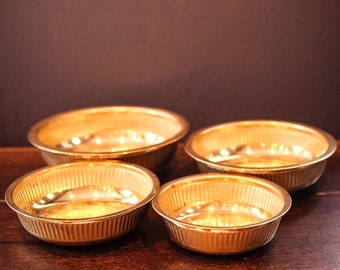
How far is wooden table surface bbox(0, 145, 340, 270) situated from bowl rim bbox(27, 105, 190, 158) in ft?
0.36

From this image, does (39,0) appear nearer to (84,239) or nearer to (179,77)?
(179,77)

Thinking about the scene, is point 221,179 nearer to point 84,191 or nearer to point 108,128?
point 84,191

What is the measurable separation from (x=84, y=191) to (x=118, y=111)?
271 mm

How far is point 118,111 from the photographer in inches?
52.8

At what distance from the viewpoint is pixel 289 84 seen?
4.47 feet

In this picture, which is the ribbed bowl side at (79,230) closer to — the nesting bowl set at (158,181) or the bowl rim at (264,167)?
the nesting bowl set at (158,181)

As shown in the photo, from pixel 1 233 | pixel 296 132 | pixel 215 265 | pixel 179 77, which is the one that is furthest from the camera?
pixel 179 77

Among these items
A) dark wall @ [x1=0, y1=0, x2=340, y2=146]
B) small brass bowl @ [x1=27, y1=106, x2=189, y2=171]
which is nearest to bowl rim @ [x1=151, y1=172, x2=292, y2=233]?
small brass bowl @ [x1=27, y1=106, x2=189, y2=171]

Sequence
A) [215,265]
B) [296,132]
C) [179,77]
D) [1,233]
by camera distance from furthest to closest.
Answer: [179,77] < [296,132] < [1,233] < [215,265]

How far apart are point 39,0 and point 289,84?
0.52 meters

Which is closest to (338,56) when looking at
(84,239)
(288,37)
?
(288,37)

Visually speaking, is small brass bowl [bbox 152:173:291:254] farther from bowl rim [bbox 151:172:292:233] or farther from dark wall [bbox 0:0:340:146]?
dark wall [bbox 0:0:340:146]

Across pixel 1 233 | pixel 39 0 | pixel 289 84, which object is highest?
pixel 39 0

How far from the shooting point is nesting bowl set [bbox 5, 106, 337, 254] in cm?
92
